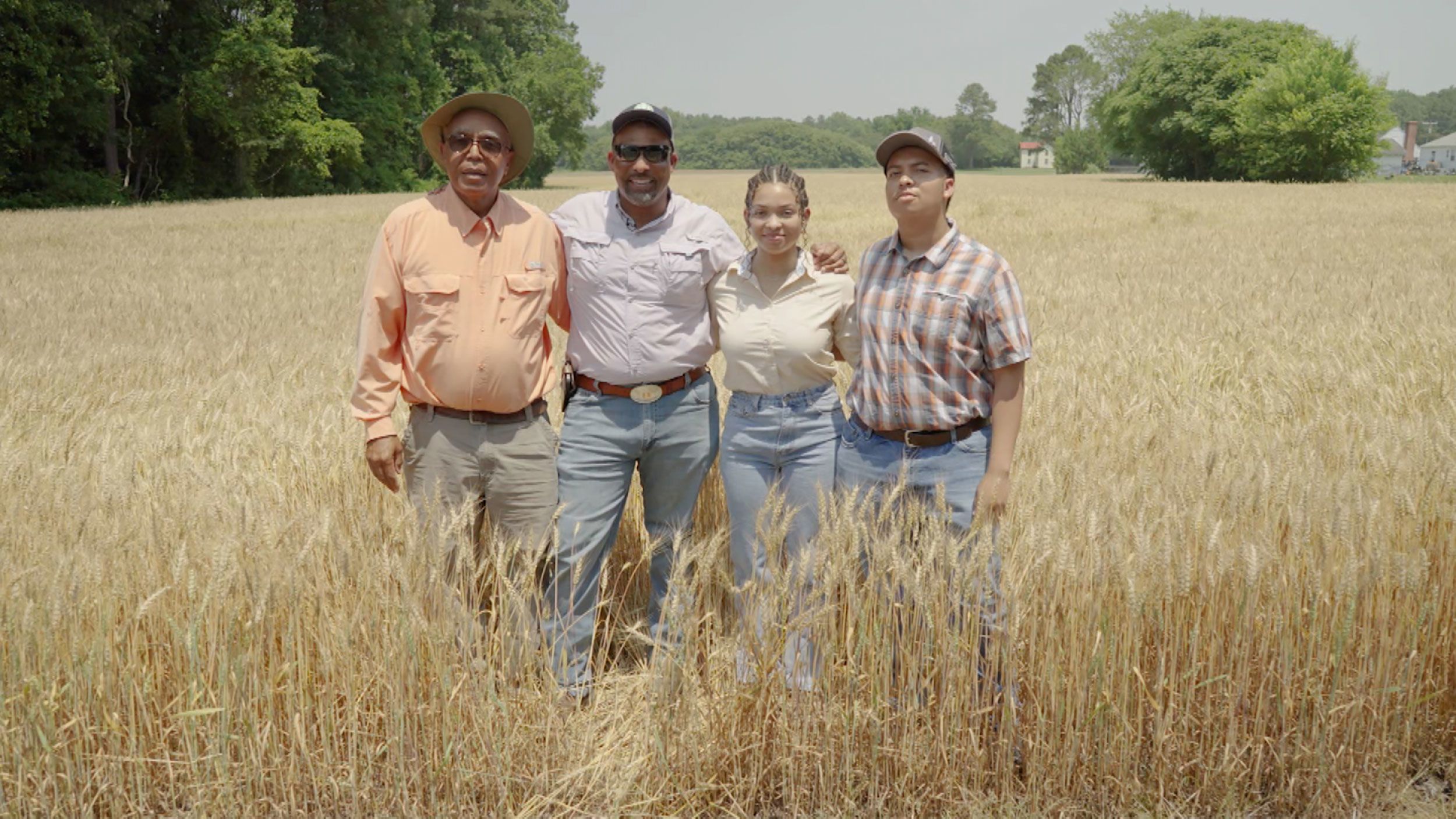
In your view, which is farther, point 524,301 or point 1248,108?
point 1248,108

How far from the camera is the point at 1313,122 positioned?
50219 mm

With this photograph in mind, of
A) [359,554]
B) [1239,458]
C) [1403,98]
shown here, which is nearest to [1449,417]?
[1239,458]

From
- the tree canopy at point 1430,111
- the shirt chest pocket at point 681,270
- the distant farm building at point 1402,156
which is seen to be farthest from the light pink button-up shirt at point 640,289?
the tree canopy at point 1430,111

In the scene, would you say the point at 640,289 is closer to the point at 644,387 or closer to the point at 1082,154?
the point at 644,387

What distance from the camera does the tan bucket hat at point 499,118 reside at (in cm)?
326

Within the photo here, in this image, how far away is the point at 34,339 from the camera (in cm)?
783

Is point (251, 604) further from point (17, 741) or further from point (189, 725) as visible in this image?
point (17, 741)

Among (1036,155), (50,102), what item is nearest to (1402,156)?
(1036,155)

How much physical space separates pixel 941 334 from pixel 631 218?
3.55 ft

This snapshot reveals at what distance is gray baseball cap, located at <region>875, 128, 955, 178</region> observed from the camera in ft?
→ 9.37

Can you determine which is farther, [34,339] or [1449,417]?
[34,339]

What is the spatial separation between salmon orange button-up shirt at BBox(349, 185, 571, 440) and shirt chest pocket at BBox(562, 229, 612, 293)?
0.23ft

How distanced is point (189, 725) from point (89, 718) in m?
0.28

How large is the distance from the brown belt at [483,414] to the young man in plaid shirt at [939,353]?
103 cm
